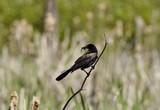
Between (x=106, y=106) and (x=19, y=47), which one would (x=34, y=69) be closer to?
(x=19, y=47)

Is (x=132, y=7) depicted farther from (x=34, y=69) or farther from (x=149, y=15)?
(x=34, y=69)

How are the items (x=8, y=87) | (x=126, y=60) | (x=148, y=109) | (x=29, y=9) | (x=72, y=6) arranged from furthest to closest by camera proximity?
(x=72, y=6) → (x=29, y=9) → (x=126, y=60) → (x=8, y=87) → (x=148, y=109)

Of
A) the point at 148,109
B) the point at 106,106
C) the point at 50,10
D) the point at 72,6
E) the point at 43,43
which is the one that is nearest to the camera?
the point at 106,106

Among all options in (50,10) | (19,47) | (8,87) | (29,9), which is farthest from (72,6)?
(8,87)

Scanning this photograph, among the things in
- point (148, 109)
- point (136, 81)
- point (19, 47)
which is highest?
point (19, 47)

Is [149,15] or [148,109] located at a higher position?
[149,15]

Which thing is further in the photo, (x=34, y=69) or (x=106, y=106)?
(x=34, y=69)

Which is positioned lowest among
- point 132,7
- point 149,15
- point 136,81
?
point 136,81

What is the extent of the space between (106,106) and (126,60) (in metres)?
2.01

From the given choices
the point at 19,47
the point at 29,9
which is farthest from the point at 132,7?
the point at 19,47

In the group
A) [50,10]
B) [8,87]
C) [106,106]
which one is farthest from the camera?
[50,10]

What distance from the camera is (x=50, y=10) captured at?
6.89m

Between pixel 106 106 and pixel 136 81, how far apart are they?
1641mm

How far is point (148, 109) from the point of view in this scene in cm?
292
